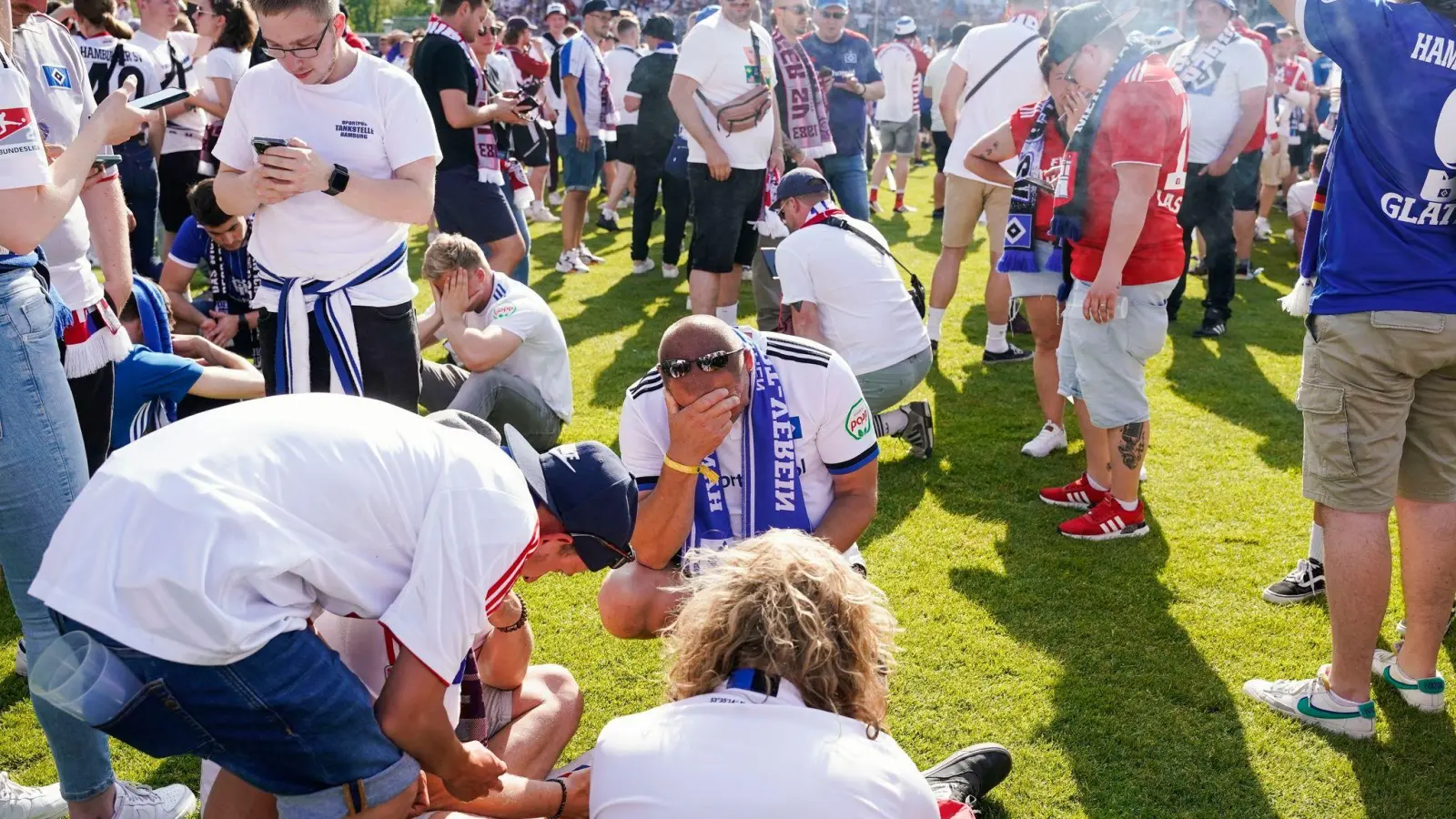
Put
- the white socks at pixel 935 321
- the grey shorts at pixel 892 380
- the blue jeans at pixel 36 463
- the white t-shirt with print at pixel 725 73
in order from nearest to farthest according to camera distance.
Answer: the blue jeans at pixel 36 463
the grey shorts at pixel 892 380
the white t-shirt with print at pixel 725 73
the white socks at pixel 935 321

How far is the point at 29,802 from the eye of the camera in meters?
2.77

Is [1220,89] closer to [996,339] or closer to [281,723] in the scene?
[996,339]

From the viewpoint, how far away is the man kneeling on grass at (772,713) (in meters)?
1.68

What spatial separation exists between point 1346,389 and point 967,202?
12.4 ft

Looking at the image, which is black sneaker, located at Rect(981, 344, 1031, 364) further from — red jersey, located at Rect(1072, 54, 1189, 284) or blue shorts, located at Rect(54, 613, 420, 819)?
blue shorts, located at Rect(54, 613, 420, 819)

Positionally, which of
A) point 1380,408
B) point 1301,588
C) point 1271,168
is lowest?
point 1301,588

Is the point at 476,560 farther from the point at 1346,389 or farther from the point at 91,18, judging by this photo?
the point at 91,18

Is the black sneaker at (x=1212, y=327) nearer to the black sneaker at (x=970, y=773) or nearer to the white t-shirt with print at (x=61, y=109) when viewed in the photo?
the black sneaker at (x=970, y=773)

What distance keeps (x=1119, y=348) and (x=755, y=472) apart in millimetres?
1920

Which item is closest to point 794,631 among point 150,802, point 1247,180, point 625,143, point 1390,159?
point 150,802

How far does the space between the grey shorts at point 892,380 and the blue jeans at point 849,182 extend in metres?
2.83

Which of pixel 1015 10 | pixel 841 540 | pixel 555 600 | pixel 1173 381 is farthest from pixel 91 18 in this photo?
pixel 1173 381

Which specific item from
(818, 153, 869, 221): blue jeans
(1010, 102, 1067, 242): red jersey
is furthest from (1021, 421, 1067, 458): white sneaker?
(818, 153, 869, 221): blue jeans

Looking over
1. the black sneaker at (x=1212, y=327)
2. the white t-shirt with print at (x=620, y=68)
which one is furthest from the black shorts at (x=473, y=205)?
the white t-shirt with print at (x=620, y=68)
